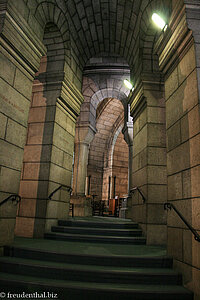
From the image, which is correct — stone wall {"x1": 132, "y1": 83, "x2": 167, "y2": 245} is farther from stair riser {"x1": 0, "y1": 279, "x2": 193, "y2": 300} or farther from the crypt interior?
stair riser {"x1": 0, "y1": 279, "x2": 193, "y2": 300}

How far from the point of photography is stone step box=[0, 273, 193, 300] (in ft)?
8.93

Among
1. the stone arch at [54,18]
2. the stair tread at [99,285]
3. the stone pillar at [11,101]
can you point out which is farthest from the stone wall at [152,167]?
the stone pillar at [11,101]

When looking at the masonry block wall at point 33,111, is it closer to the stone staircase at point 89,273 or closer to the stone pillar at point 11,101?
the stone pillar at point 11,101

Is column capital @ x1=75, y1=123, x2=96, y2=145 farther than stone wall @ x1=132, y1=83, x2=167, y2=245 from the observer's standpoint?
Yes

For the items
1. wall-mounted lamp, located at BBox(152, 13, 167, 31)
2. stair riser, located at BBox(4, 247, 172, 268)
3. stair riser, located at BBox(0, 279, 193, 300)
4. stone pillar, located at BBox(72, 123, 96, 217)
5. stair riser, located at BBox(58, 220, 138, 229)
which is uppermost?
wall-mounted lamp, located at BBox(152, 13, 167, 31)

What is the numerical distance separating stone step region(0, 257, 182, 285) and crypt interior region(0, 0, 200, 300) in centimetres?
28

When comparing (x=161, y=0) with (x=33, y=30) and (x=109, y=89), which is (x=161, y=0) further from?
(x=109, y=89)

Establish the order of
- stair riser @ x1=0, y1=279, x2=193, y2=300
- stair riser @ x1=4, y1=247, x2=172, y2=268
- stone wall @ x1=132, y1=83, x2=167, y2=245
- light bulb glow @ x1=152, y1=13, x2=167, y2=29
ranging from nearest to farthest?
stair riser @ x1=0, y1=279, x2=193, y2=300 < stair riser @ x1=4, y1=247, x2=172, y2=268 < light bulb glow @ x1=152, y1=13, x2=167, y2=29 < stone wall @ x1=132, y1=83, x2=167, y2=245

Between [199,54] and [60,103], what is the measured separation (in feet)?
11.2

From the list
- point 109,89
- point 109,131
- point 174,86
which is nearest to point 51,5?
point 174,86

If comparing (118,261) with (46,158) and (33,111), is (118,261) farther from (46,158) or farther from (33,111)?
(33,111)

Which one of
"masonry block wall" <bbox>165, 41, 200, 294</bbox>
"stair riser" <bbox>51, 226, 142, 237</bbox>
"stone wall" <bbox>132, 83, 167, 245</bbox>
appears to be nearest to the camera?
"masonry block wall" <bbox>165, 41, 200, 294</bbox>

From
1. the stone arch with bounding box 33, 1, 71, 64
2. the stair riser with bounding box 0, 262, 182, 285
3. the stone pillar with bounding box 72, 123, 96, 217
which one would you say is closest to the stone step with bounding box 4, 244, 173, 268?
the stair riser with bounding box 0, 262, 182, 285

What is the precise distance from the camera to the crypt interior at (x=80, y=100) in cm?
326
